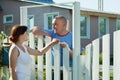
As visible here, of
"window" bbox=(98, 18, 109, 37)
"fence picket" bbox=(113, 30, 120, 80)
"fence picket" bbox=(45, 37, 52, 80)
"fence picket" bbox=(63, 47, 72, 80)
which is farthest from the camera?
"window" bbox=(98, 18, 109, 37)

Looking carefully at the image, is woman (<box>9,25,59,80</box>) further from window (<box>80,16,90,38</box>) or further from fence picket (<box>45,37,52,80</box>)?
window (<box>80,16,90,38</box>)

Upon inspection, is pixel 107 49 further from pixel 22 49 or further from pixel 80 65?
pixel 22 49

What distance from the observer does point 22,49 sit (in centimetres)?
490

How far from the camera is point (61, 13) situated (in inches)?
846

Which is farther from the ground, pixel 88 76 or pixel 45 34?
pixel 45 34

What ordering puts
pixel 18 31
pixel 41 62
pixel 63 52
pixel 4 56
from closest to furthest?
pixel 18 31 < pixel 63 52 < pixel 41 62 < pixel 4 56

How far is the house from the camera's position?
72.4 ft

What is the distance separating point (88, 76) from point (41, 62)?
92 centimetres

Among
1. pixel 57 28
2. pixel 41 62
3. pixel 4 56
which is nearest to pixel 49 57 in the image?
pixel 41 62

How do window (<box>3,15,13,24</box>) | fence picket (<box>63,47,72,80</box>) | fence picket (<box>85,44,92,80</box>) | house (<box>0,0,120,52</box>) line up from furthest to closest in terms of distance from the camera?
window (<box>3,15,13,24</box>), house (<box>0,0,120,52</box>), fence picket (<box>63,47,72,80</box>), fence picket (<box>85,44,92,80</box>)

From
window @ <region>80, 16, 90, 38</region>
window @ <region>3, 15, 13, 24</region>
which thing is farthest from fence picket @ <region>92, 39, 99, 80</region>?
window @ <region>3, 15, 13, 24</region>

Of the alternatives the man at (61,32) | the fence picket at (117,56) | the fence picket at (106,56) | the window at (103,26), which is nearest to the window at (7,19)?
the window at (103,26)

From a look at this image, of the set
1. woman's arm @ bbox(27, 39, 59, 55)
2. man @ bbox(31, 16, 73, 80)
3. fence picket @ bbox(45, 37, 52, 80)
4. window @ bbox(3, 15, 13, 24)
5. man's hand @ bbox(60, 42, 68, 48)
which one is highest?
window @ bbox(3, 15, 13, 24)

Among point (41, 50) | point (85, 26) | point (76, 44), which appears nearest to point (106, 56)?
point (76, 44)
